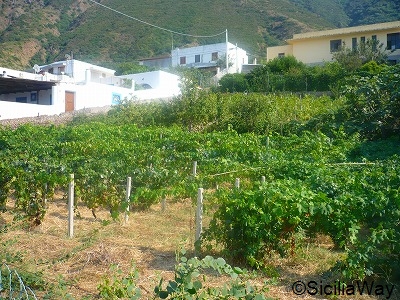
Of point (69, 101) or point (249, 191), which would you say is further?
point (69, 101)

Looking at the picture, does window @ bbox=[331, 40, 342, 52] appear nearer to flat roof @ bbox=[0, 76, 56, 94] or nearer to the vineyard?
flat roof @ bbox=[0, 76, 56, 94]

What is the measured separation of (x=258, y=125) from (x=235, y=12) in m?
55.0

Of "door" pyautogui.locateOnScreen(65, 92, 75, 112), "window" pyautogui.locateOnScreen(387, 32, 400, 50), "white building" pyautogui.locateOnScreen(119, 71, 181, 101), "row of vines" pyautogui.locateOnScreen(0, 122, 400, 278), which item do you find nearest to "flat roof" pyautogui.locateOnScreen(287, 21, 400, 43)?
"window" pyautogui.locateOnScreen(387, 32, 400, 50)

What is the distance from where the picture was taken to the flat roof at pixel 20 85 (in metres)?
28.2

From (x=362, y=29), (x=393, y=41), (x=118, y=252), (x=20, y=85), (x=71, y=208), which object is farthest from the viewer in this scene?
(x=362, y=29)

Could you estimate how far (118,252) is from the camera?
19.7ft

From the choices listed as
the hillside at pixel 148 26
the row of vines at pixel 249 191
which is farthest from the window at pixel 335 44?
the row of vines at pixel 249 191

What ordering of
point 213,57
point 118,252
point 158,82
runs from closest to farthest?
point 118,252 → point 158,82 → point 213,57

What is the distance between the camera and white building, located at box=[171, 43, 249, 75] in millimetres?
50000

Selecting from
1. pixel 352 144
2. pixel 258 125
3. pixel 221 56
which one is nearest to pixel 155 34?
pixel 221 56

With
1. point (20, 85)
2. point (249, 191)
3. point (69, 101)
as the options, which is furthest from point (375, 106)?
point (20, 85)

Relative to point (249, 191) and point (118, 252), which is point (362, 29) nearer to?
point (249, 191)

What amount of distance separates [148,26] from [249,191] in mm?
65883

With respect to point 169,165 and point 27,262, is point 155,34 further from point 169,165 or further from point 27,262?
point 27,262
